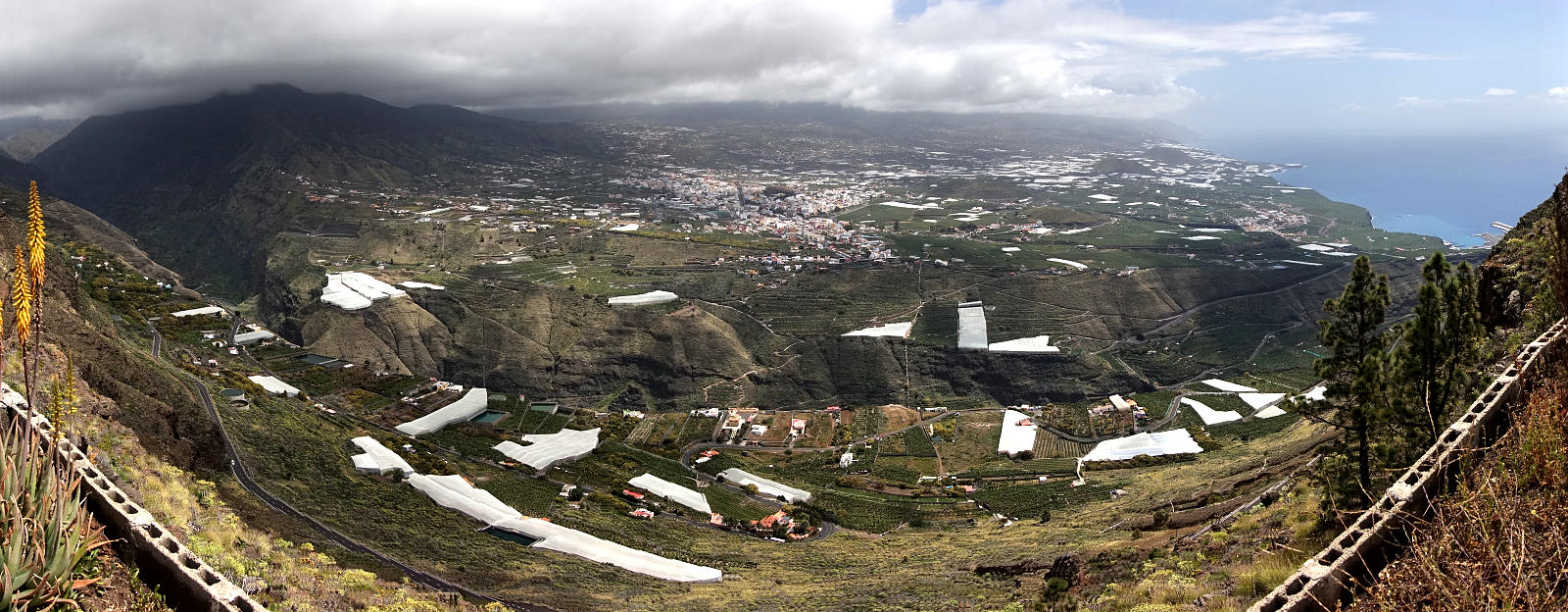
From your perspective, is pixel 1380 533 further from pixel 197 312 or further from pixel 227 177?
pixel 227 177

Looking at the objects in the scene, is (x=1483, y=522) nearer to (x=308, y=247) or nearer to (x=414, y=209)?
(x=308, y=247)

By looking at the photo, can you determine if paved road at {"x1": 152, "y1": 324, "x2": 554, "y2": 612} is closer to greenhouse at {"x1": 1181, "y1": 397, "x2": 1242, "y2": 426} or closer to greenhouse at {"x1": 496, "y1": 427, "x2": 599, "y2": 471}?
greenhouse at {"x1": 496, "y1": 427, "x2": 599, "y2": 471}

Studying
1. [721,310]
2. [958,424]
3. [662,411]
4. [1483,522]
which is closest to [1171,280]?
[958,424]

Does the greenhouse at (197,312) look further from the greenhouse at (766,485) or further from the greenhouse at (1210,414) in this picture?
the greenhouse at (1210,414)

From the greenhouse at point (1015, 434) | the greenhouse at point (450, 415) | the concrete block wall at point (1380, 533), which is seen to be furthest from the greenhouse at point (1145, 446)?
the greenhouse at point (450, 415)

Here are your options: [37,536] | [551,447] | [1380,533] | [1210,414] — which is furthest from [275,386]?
[1210,414]

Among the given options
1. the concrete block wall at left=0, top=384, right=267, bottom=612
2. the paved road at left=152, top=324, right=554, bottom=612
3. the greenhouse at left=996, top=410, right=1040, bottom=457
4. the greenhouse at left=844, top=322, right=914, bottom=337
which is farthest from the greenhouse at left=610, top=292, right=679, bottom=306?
the concrete block wall at left=0, top=384, right=267, bottom=612
